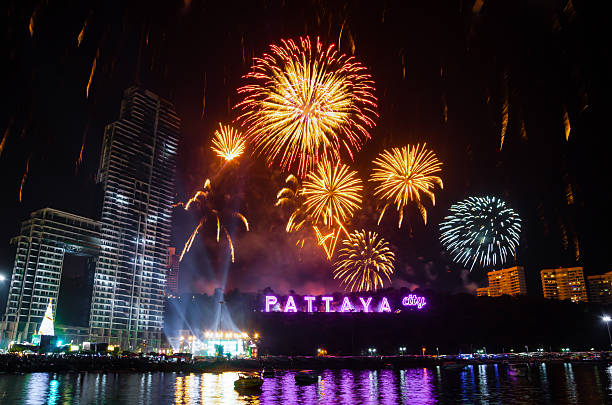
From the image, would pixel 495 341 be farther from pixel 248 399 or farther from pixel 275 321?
pixel 248 399

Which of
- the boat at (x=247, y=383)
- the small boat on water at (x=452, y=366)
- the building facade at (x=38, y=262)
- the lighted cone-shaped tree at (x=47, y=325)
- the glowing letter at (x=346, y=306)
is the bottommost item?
the small boat on water at (x=452, y=366)

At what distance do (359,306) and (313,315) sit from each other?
42.7ft

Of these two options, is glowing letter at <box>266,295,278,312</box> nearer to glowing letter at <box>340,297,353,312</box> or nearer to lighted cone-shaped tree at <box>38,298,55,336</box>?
glowing letter at <box>340,297,353,312</box>

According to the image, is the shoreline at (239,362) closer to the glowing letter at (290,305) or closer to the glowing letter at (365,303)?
the glowing letter at (290,305)

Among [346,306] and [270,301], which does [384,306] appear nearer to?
[346,306]

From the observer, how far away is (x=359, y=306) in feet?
383

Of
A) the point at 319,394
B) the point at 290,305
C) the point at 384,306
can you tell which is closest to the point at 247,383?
the point at 319,394

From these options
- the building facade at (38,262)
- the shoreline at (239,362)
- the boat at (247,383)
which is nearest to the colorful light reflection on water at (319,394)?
the boat at (247,383)

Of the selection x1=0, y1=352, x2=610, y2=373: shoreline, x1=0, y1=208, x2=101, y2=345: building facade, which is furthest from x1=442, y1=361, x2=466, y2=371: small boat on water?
x1=0, y1=208, x2=101, y2=345: building facade

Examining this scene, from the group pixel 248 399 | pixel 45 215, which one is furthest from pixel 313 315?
pixel 45 215

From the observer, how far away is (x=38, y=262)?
175625 millimetres

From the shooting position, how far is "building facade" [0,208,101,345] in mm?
167600

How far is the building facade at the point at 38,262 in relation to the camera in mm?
167600

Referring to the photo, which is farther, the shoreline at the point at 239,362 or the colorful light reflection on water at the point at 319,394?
→ the shoreline at the point at 239,362
